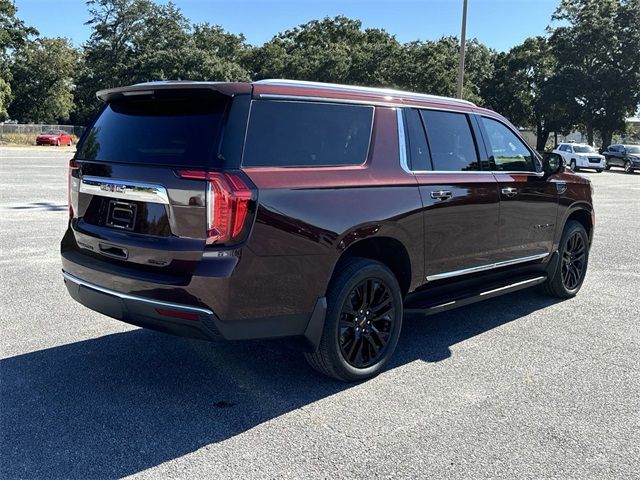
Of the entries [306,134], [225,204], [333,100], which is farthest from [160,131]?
[333,100]

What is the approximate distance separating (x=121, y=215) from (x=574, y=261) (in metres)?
4.88

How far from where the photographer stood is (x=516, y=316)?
571 centimetres

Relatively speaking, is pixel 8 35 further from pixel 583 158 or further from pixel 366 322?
pixel 366 322

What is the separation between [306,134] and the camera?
3.74 metres

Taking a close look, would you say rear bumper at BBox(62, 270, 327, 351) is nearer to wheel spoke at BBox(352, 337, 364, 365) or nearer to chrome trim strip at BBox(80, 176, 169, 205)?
wheel spoke at BBox(352, 337, 364, 365)

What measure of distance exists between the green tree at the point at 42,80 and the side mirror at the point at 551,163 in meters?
68.6

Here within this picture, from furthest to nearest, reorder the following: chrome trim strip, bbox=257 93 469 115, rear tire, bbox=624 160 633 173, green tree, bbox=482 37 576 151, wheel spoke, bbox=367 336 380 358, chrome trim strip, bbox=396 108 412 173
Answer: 1. green tree, bbox=482 37 576 151
2. rear tire, bbox=624 160 633 173
3. chrome trim strip, bbox=396 108 412 173
4. wheel spoke, bbox=367 336 380 358
5. chrome trim strip, bbox=257 93 469 115

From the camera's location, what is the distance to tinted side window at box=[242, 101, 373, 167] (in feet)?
11.4

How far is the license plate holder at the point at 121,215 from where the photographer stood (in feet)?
11.7

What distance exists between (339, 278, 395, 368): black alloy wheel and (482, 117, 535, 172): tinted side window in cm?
186

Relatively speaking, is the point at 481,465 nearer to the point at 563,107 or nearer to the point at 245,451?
the point at 245,451

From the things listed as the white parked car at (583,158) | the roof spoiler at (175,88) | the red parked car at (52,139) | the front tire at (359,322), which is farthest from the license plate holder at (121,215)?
the red parked car at (52,139)

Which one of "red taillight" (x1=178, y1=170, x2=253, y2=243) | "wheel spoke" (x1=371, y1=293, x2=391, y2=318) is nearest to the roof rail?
"red taillight" (x1=178, y1=170, x2=253, y2=243)

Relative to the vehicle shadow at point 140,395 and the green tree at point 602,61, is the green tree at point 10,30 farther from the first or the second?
the vehicle shadow at point 140,395
